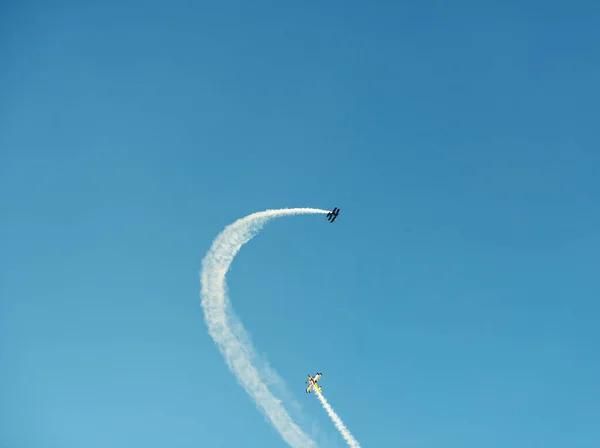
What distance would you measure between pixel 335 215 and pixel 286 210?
432 inches

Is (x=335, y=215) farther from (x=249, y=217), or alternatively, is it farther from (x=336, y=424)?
(x=336, y=424)

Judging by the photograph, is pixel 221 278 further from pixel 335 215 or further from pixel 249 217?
pixel 335 215

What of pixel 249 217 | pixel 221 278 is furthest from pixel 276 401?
pixel 249 217

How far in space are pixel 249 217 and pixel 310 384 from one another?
43274mm

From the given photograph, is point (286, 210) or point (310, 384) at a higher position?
point (286, 210)

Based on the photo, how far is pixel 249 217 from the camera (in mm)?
111125

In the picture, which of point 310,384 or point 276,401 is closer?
point 276,401

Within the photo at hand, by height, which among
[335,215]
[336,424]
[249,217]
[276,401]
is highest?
[249,217]

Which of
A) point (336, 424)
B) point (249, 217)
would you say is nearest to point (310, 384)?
point (336, 424)

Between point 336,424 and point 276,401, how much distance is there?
1533 centimetres

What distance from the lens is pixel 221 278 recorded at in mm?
108688

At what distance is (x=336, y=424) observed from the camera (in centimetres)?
11375

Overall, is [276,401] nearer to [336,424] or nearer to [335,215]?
[336,424]

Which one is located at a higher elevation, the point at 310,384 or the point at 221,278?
the point at 221,278
